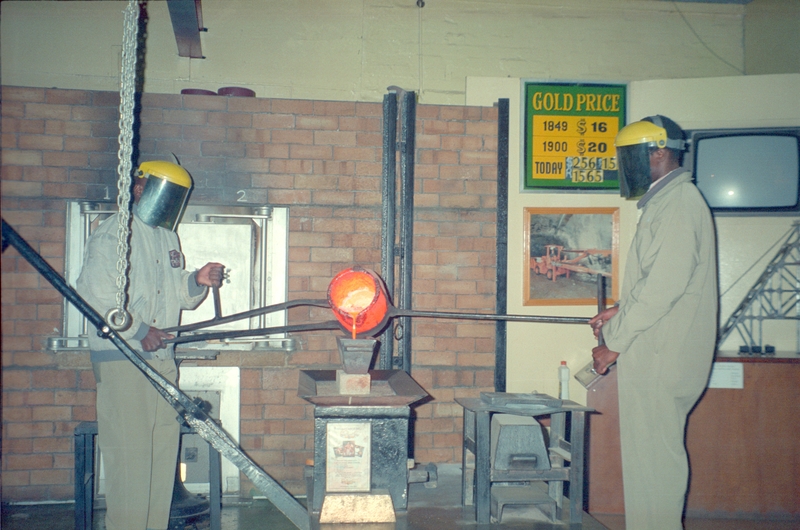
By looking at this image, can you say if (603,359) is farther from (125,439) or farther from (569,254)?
(125,439)

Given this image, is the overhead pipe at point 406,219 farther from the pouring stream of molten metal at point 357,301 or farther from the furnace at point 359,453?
the pouring stream of molten metal at point 357,301

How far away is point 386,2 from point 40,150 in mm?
2936

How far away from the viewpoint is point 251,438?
457cm

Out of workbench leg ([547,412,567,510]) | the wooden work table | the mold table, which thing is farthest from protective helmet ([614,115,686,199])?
the wooden work table

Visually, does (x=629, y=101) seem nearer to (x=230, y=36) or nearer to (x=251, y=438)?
(x=230, y=36)

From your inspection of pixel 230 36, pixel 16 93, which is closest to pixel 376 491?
pixel 16 93

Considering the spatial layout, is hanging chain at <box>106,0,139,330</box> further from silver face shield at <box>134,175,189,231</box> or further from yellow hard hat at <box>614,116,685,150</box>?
yellow hard hat at <box>614,116,685,150</box>

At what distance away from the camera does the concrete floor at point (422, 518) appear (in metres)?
3.12

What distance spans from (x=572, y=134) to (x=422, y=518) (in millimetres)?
3154

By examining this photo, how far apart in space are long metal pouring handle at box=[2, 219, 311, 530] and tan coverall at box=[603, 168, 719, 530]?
164cm

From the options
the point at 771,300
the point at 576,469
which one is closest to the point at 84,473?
the point at 576,469

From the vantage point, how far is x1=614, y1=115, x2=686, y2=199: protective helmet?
3.28 meters

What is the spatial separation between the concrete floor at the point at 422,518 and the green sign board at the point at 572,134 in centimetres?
236

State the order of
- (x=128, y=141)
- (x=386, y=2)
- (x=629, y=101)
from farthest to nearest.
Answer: (x=386, y=2) → (x=629, y=101) → (x=128, y=141)
